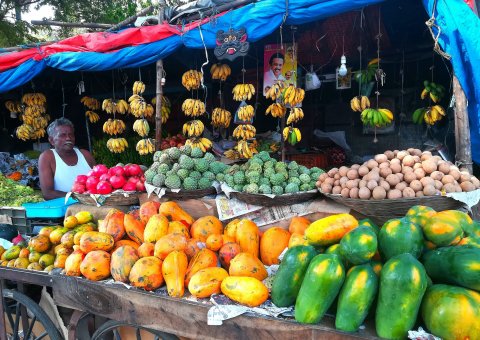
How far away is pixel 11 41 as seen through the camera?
10.5 metres

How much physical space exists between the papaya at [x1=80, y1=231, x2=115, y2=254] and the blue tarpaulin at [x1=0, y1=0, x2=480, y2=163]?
8.27 feet

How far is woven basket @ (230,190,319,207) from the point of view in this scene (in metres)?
2.79

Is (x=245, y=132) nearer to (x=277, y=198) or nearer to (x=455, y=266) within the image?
(x=277, y=198)

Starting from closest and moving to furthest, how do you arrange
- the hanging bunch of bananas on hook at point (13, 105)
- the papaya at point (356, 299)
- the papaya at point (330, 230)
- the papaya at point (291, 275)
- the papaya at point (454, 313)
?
the papaya at point (454, 313) < the papaya at point (356, 299) < the papaya at point (291, 275) < the papaya at point (330, 230) < the hanging bunch of bananas on hook at point (13, 105)

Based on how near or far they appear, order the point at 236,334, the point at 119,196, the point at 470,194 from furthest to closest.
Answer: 1. the point at 119,196
2. the point at 470,194
3. the point at 236,334

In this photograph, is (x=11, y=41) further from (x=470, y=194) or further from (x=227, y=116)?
(x=470, y=194)

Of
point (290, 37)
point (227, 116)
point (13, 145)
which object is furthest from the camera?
point (13, 145)

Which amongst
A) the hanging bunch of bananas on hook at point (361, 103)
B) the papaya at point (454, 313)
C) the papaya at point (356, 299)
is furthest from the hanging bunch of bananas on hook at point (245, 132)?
the papaya at point (454, 313)

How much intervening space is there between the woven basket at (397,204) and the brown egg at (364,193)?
0.09ft

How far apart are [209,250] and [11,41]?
1143 cm

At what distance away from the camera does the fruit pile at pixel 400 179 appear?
2.35 metres

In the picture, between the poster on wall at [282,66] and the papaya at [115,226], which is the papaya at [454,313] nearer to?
the papaya at [115,226]

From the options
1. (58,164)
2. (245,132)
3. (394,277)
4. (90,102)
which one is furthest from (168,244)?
(90,102)

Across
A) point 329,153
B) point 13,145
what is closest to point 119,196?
point 329,153
